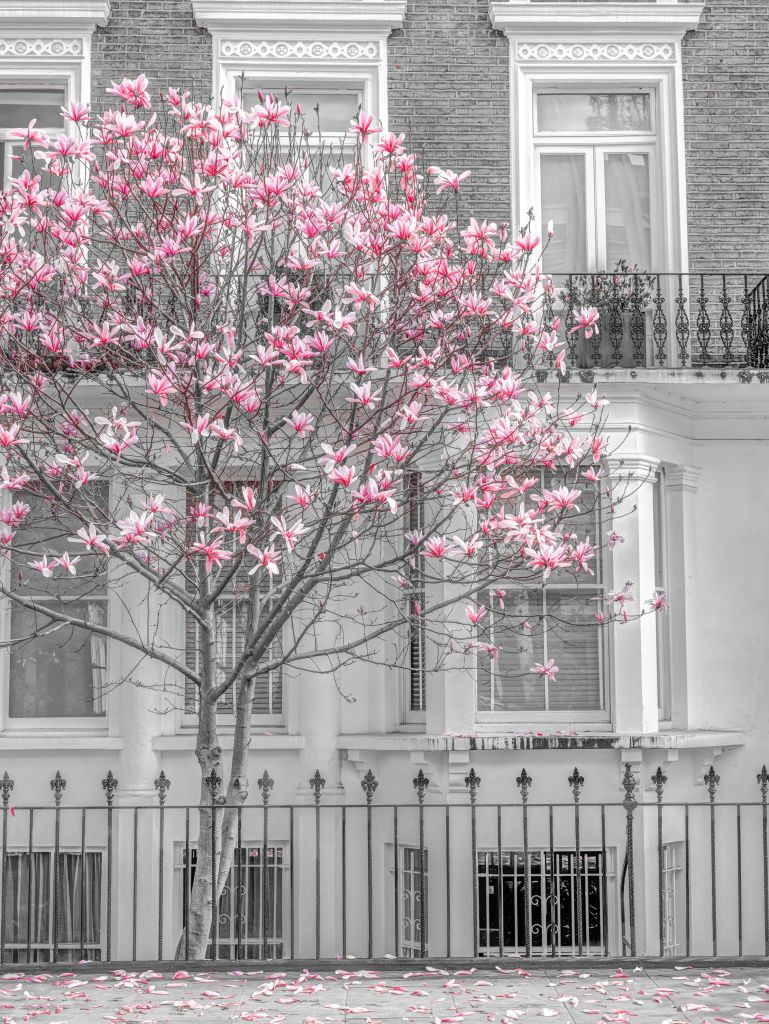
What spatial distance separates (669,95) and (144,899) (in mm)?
8771

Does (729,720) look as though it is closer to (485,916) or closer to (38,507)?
(485,916)

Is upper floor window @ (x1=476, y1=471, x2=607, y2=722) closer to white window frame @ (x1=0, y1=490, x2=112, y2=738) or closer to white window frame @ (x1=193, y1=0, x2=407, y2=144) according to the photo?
white window frame @ (x1=0, y1=490, x2=112, y2=738)

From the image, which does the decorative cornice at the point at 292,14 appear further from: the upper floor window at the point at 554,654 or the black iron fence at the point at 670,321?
the upper floor window at the point at 554,654

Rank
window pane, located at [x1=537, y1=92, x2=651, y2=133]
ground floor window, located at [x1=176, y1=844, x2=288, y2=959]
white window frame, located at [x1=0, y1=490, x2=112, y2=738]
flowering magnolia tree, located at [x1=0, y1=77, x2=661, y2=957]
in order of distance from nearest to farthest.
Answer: flowering magnolia tree, located at [x1=0, y1=77, x2=661, y2=957] → ground floor window, located at [x1=176, y1=844, x2=288, y2=959] → white window frame, located at [x1=0, y1=490, x2=112, y2=738] → window pane, located at [x1=537, y1=92, x2=651, y2=133]

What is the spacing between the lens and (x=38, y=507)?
491 inches

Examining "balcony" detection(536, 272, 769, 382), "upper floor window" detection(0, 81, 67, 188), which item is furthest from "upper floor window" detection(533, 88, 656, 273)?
"upper floor window" detection(0, 81, 67, 188)

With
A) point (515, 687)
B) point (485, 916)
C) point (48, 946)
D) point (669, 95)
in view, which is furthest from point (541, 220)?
point (48, 946)

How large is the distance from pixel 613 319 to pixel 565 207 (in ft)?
4.38

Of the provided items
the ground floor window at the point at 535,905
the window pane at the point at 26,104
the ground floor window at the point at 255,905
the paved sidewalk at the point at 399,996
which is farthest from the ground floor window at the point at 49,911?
the window pane at the point at 26,104

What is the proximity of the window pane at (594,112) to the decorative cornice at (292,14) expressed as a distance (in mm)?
1646

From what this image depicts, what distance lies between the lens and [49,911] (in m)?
11.9

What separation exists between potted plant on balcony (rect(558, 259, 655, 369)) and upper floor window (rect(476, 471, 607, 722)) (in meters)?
1.20

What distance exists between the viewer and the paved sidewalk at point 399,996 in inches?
266

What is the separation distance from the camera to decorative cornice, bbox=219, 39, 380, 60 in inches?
489
